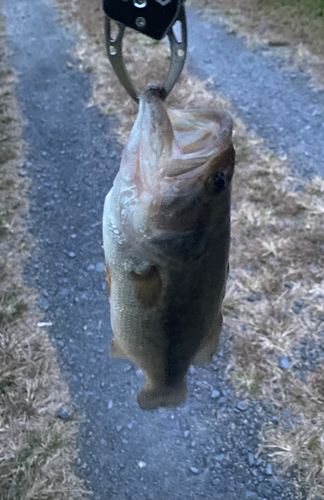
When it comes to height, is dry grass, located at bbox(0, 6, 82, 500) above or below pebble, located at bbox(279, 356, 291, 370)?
below

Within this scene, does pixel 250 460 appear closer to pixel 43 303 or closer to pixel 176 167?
pixel 43 303

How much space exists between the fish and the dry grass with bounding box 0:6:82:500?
1665 mm

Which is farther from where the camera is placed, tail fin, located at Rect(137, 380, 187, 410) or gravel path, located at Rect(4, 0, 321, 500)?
gravel path, located at Rect(4, 0, 321, 500)

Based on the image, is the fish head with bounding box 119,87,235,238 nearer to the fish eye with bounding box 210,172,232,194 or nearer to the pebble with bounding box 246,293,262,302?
the fish eye with bounding box 210,172,232,194

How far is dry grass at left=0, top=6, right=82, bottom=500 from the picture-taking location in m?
2.72

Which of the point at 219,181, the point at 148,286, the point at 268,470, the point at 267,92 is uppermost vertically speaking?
the point at 219,181

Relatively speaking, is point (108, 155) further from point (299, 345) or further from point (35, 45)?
point (35, 45)

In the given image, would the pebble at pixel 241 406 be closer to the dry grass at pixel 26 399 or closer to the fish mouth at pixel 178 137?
the dry grass at pixel 26 399

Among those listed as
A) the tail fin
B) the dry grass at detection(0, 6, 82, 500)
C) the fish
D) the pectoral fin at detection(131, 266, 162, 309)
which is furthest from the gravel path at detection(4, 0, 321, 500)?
the pectoral fin at detection(131, 266, 162, 309)

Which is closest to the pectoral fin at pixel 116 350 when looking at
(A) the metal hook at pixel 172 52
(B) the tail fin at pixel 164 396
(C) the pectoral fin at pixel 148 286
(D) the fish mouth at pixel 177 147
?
(B) the tail fin at pixel 164 396

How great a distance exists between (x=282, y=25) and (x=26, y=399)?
6.58 metres

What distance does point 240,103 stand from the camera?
5.58m

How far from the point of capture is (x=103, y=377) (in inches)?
129

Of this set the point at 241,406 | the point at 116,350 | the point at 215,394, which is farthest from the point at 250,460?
the point at 116,350
